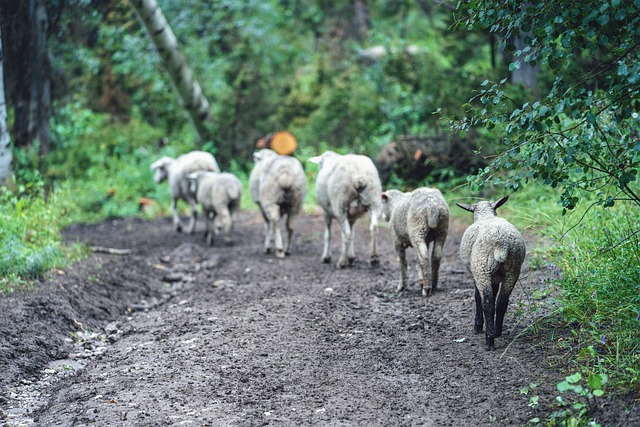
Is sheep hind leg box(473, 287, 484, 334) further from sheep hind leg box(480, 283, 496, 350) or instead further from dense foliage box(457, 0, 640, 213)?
dense foliage box(457, 0, 640, 213)

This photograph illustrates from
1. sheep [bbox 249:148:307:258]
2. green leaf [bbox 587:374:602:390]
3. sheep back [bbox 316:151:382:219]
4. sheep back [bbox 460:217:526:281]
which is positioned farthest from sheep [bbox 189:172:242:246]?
green leaf [bbox 587:374:602:390]

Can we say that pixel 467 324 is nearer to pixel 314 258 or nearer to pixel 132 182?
pixel 314 258

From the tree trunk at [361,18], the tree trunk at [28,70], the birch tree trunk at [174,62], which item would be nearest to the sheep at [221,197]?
the birch tree trunk at [174,62]

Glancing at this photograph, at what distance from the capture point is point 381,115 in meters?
17.5

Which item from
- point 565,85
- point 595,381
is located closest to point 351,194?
point 565,85

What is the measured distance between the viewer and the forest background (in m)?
4.92

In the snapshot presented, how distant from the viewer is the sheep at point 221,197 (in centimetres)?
1139

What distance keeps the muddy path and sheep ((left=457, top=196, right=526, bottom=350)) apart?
28 cm

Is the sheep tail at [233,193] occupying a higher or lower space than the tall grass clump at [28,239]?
higher

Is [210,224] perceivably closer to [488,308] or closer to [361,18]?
[488,308]

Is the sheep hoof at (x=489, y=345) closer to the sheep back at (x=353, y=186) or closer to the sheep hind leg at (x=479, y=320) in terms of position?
the sheep hind leg at (x=479, y=320)

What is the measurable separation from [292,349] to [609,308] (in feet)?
8.57

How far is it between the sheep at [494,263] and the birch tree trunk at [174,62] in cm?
1013

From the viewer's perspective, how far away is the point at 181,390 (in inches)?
215
